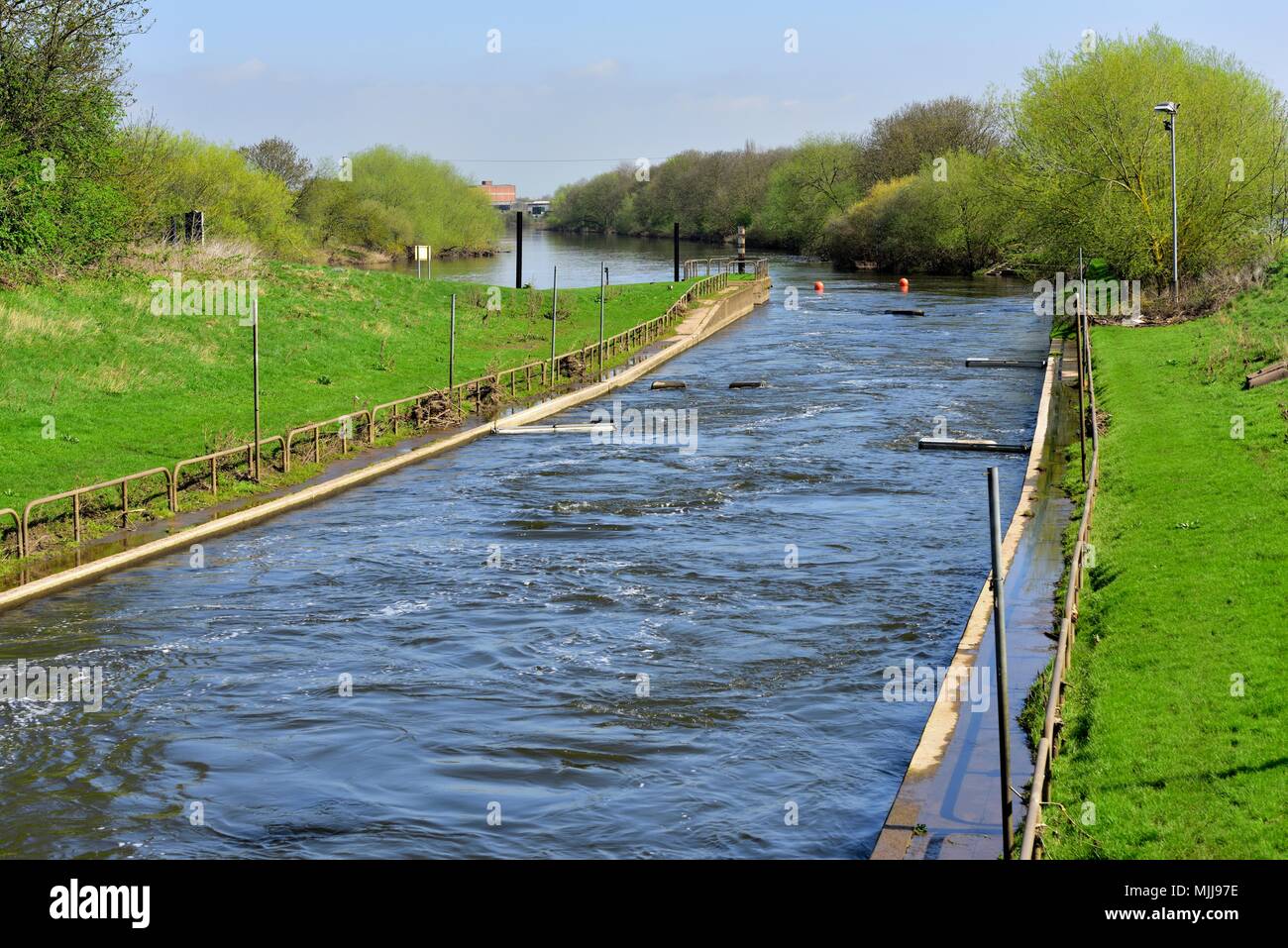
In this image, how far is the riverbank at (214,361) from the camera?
30.8 metres

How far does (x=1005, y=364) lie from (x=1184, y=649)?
40254 millimetres

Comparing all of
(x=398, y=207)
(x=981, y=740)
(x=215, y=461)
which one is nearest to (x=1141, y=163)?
(x=215, y=461)

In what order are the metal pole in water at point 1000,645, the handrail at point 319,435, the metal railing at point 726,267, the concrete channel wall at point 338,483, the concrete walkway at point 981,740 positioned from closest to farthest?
the metal pole in water at point 1000,645 → the concrete walkway at point 981,740 → the concrete channel wall at point 338,483 → the handrail at point 319,435 → the metal railing at point 726,267

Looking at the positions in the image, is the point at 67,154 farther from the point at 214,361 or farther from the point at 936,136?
the point at 936,136

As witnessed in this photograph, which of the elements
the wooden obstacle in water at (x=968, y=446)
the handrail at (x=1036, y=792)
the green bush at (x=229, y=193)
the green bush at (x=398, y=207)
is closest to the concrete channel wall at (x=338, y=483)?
the wooden obstacle in water at (x=968, y=446)

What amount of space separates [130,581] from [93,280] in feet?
95.0

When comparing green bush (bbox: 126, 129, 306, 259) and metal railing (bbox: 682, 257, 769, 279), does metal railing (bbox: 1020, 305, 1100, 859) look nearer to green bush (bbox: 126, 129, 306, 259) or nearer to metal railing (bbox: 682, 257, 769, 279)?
metal railing (bbox: 682, 257, 769, 279)

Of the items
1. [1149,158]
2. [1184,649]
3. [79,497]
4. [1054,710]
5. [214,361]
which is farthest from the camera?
[1149,158]

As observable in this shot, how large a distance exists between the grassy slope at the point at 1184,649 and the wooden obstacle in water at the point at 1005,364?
899 inches

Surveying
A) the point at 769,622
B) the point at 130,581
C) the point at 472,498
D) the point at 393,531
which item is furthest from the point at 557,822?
the point at 472,498

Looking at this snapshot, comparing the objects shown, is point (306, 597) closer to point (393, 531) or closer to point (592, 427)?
point (393, 531)

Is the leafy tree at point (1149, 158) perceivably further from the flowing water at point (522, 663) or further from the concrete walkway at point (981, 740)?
the concrete walkway at point (981, 740)

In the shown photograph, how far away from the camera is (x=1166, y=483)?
83.2 feet

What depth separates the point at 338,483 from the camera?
103ft
